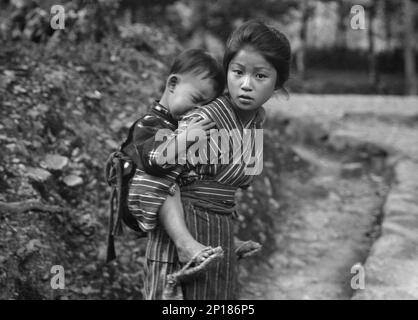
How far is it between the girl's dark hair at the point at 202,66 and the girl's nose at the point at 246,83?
0.18 meters

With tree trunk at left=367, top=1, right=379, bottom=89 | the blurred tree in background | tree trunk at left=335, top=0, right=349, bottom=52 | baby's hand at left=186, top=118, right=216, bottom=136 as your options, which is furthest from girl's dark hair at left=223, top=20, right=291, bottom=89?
A: tree trunk at left=335, top=0, right=349, bottom=52

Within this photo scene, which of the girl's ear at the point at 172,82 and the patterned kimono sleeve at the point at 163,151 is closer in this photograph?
the patterned kimono sleeve at the point at 163,151

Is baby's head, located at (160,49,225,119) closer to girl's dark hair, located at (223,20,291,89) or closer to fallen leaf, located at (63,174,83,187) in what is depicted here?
girl's dark hair, located at (223,20,291,89)

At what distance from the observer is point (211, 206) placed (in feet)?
7.26

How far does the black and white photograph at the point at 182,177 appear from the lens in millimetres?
2146

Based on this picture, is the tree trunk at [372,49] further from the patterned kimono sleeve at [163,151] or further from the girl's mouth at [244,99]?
the patterned kimono sleeve at [163,151]

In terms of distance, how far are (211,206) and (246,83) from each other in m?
0.48

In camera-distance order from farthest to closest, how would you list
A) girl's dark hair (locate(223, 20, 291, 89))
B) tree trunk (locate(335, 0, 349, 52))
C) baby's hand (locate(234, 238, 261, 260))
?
tree trunk (locate(335, 0, 349, 52)) < baby's hand (locate(234, 238, 261, 260)) < girl's dark hair (locate(223, 20, 291, 89))

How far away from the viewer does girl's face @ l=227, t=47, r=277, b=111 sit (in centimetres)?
213

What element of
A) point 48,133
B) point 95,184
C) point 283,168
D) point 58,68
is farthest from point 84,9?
point 283,168

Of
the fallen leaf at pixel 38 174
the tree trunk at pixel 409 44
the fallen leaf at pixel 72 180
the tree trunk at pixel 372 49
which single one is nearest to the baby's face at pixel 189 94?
the fallen leaf at pixel 38 174

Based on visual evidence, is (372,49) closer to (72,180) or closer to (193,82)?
(72,180)

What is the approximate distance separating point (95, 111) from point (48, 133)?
2.05 ft

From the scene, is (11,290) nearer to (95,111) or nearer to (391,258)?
(95,111)
